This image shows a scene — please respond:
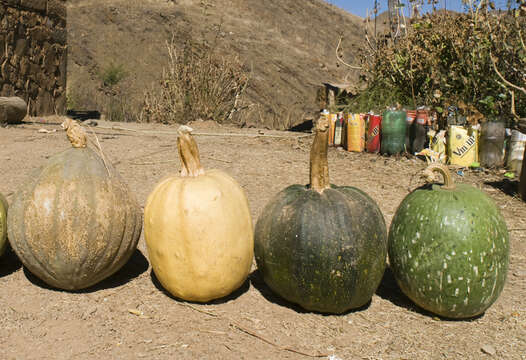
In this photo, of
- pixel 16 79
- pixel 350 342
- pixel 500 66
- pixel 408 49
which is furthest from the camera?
pixel 16 79

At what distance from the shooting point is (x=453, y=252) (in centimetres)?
284

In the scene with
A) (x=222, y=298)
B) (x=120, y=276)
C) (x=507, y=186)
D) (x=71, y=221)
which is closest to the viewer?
(x=71, y=221)

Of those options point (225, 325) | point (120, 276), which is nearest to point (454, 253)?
point (225, 325)

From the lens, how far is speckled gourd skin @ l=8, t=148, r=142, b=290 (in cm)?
293

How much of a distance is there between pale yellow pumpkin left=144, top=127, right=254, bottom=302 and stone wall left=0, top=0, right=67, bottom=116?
7491 mm

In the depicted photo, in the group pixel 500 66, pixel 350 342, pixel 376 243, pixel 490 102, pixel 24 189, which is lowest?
pixel 350 342

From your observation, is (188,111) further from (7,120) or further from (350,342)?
(350,342)

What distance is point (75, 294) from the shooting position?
310 cm

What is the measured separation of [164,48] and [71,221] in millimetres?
21696

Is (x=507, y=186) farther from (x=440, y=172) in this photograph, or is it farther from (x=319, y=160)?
(x=319, y=160)

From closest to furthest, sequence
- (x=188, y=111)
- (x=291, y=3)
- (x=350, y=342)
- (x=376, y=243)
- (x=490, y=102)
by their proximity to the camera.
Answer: (x=350, y=342), (x=376, y=243), (x=490, y=102), (x=188, y=111), (x=291, y=3)

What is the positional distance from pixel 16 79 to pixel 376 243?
8.54 meters

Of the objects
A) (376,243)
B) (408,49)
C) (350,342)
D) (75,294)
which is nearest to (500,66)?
(408,49)

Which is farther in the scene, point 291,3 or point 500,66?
point 291,3
